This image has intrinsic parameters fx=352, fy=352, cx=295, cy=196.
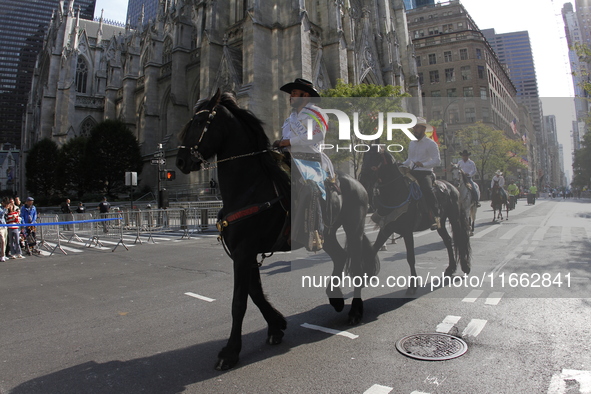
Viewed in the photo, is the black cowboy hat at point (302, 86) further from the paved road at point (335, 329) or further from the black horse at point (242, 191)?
the paved road at point (335, 329)

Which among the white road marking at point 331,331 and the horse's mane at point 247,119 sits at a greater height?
the horse's mane at point 247,119

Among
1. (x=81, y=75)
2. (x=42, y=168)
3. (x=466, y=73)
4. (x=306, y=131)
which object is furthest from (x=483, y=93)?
(x=81, y=75)

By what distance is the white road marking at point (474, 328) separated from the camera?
11.7 ft

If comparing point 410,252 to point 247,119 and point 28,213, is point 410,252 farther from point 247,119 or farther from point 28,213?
point 28,213

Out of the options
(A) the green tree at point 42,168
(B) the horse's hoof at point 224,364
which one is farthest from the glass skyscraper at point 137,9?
(B) the horse's hoof at point 224,364

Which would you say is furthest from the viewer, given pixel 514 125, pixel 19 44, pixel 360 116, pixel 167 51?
pixel 19 44

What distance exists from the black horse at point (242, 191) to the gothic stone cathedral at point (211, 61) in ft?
61.5

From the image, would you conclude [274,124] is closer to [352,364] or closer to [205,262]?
[205,262]

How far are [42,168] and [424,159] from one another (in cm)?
5228

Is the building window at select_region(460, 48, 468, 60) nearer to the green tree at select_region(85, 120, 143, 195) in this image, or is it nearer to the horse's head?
the horse's head

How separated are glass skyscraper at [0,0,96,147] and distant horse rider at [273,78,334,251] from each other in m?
128

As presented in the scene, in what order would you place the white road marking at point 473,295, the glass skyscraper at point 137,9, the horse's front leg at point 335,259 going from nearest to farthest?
the horse's front leg at point 335,259
the white road marking at point 473,295
the glass skyscraper at point 137,9

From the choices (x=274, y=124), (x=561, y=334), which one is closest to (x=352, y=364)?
(x=561, y=334)

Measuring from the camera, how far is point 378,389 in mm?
2617
